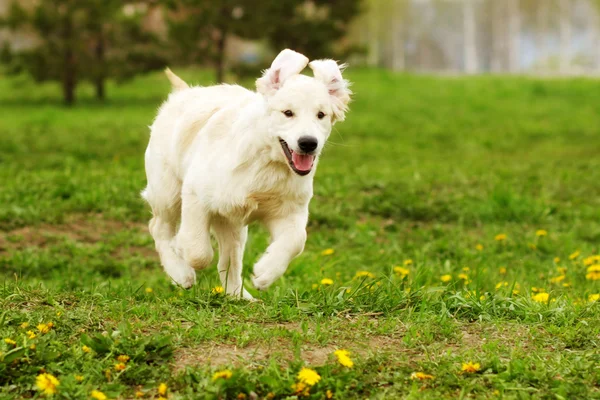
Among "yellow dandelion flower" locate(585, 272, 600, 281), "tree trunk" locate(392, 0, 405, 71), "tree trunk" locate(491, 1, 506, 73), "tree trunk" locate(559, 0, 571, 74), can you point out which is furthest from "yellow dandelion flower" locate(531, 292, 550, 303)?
"tree trunk" locate(491, 1, 506, 73)

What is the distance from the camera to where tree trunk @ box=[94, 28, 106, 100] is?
18.9 meters

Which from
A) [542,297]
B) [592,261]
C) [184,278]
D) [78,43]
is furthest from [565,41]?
[184,278]

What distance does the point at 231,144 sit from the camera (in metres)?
5.07

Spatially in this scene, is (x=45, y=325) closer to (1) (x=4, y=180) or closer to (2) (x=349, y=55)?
(1) (x=4, y=180)

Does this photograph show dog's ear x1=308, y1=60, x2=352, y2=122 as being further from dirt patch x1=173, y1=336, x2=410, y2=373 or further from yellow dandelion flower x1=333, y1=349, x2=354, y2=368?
yellow dandelion flower x1=333, y1=349, x2=354, y2=368

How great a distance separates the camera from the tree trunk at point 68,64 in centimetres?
1844

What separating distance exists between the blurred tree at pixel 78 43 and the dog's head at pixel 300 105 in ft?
47.9

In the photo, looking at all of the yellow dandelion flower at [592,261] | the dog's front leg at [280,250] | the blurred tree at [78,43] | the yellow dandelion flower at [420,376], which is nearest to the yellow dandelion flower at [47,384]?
the yellow dandelion flower at [420,376]

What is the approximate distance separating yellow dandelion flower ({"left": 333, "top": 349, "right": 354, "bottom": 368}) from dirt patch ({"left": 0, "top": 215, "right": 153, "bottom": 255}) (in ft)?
13.0

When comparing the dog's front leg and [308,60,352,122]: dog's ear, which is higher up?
[308,60,352,122]: dog's ear

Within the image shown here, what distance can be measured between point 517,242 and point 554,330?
3.58 meters

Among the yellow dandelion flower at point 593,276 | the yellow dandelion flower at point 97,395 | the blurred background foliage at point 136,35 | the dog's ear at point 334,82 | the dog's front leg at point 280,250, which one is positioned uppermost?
the blurred background foliage at point 136,35

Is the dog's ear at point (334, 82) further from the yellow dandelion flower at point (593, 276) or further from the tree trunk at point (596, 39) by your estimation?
the tree trunk at point (596, 39)

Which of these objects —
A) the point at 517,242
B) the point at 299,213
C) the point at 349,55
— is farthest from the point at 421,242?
the point at 349,55
